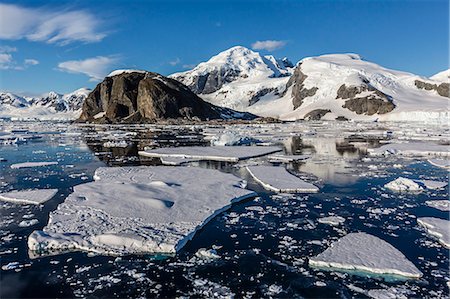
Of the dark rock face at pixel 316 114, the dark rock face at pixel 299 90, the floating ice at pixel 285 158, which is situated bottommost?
the floating ice at pixel 285 158

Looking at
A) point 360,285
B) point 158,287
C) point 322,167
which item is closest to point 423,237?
point 360,285

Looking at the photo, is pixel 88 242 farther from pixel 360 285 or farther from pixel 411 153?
pixel 411 153

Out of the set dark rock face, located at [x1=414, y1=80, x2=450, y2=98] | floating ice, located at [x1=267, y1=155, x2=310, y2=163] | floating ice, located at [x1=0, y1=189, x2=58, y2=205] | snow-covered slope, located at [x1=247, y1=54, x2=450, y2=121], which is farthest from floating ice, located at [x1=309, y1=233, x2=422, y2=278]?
dark rock face, located at [x1=414, y1=80, x2=450, y2=98]

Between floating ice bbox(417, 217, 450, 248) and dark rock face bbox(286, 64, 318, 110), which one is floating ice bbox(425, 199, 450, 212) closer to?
floating ice bbox(417, 217, 450, 248)

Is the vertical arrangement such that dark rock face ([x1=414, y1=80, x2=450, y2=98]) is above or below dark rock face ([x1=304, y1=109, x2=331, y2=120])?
above

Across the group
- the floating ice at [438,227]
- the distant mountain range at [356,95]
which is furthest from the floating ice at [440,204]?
the distant mountain range at [356,95]

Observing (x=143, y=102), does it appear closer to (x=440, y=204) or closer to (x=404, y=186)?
(x=404, y=186)

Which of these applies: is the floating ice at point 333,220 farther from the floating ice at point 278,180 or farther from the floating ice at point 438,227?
the floating ice at point 278,180
